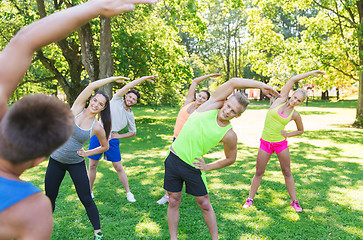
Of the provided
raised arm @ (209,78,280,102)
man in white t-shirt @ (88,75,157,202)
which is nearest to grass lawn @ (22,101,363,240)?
man in white t-shirt @ (88,75,157,202)

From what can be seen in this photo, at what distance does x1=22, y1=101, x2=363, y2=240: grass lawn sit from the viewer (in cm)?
416

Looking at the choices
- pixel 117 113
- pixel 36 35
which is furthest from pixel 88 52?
pixel 36 35

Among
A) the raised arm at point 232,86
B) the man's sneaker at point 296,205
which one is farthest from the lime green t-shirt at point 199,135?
the man's sneaker at point 296,205

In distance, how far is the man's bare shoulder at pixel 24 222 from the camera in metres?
1.14

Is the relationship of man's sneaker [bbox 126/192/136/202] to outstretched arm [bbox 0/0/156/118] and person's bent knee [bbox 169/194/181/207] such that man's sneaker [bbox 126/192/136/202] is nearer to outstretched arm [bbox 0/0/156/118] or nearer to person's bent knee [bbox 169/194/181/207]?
person's bent knee [bbox 169/194/181/207]

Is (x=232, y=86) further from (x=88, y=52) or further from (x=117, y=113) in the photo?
(x=88, y=52)

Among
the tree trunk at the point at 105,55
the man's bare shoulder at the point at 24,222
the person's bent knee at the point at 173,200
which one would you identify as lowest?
the person's bent knee at the point at 173,200

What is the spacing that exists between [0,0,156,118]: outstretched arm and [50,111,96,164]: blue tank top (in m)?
2.32

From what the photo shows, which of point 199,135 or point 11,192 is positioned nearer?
point 11,192

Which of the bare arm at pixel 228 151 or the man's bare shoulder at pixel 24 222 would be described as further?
the bare arm at pixel 228 151

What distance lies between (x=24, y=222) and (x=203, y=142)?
231 centimetres

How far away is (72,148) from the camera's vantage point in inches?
137

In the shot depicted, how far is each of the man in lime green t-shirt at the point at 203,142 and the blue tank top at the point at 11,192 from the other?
2.24 meters

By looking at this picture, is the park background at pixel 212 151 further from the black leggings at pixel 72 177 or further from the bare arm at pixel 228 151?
the bare arm at pixel 228 151
